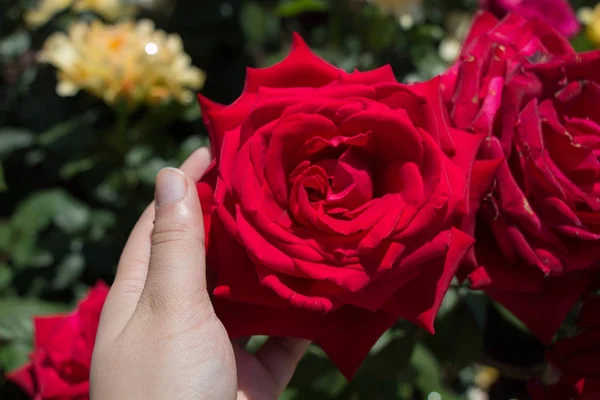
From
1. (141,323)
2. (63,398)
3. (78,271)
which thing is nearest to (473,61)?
(141,323)

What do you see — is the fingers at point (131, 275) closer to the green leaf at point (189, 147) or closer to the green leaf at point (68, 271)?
the green leaf at point (189, 147)

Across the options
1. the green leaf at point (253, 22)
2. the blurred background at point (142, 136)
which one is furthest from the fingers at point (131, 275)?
the green leaf at point (253, 22)

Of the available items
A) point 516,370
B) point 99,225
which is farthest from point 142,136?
point 516,370

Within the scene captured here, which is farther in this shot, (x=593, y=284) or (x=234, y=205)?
(x=593, y=284)

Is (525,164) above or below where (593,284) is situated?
above

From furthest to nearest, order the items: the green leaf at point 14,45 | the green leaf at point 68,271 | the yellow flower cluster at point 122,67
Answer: the green leaf at point 14,45, the green leaf at point 68,271, the yellow flower cluster at point 122,67

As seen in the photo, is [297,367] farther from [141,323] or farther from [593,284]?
[593,284]

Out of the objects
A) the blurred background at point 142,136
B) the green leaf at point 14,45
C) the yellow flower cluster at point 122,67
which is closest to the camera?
the blurred background at point 142,136
